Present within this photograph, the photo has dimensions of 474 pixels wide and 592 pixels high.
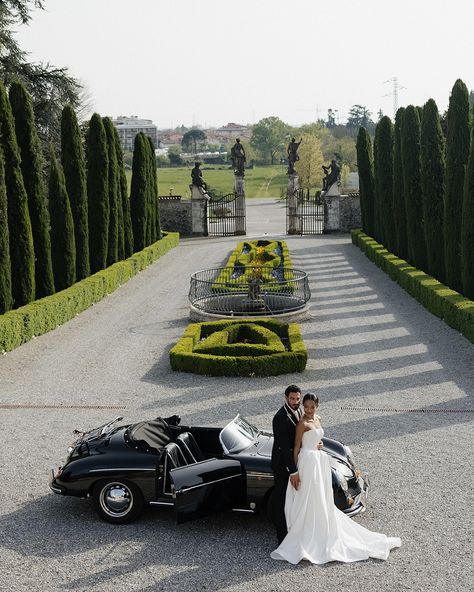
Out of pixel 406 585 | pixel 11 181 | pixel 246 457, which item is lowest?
pixel 406 585

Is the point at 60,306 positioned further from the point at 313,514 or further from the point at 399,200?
the point at 399,200

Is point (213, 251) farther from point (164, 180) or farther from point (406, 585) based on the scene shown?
point (164, 180)

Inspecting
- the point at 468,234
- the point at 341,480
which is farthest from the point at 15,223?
the point at 341,480

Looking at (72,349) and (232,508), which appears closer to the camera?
(232,508)

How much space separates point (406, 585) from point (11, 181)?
58.9 feet

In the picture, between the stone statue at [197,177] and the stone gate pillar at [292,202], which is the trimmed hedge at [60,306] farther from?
the stone gate pillar at [292,202]

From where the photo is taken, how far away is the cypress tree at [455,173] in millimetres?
24266

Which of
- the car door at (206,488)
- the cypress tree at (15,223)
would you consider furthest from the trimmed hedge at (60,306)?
the car door at (206,488)

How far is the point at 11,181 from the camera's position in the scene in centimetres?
2284

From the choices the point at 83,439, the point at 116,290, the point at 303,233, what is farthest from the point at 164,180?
the point at 83,439

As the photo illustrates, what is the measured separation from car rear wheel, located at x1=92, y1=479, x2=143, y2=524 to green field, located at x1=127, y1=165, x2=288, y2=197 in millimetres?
89177

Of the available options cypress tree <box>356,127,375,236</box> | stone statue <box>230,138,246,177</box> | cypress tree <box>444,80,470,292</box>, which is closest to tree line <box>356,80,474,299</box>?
cypress tree <box>444,80,470,292</box>

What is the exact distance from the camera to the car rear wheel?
9.55 metres

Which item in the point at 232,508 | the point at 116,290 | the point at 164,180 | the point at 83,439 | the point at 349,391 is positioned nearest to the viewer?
the point at 232,508
